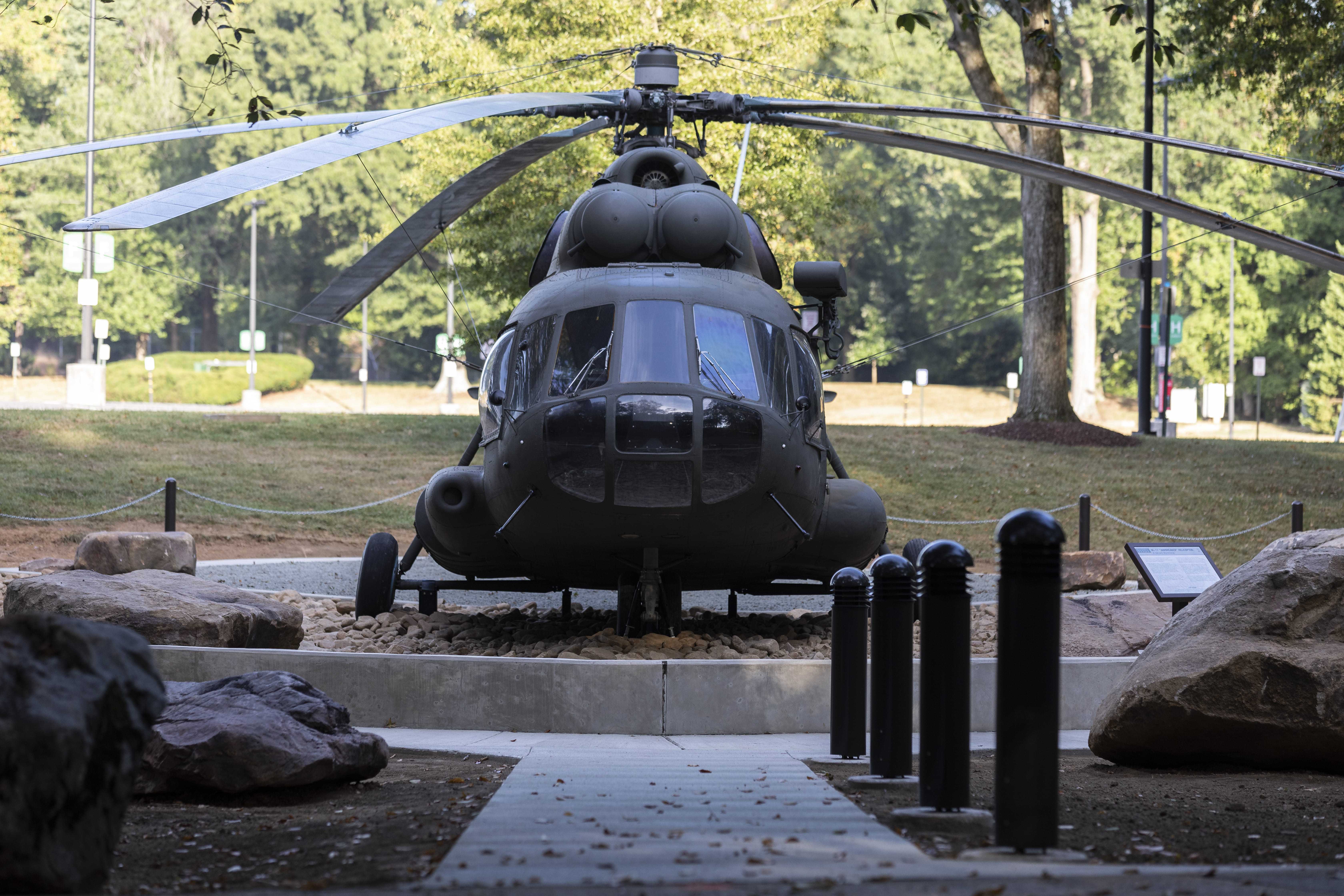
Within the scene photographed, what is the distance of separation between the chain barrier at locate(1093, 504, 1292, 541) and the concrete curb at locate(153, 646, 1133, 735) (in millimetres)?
12309

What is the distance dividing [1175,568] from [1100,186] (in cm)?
366

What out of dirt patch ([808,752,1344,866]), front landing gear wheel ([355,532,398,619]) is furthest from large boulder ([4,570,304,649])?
dirt patch ([808,752,1344,866])

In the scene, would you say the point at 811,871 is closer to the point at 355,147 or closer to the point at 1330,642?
the point at 1330,642

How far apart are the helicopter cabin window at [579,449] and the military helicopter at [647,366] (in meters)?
0.01

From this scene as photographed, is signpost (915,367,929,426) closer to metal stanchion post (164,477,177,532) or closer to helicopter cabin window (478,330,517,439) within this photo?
metal stanchion post (164,477,177,532)

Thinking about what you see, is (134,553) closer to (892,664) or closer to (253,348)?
(892,664)

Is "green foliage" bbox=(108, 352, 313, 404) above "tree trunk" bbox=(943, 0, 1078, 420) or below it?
below

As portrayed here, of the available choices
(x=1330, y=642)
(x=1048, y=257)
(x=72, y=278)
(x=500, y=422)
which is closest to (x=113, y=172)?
(x=72, y=278)

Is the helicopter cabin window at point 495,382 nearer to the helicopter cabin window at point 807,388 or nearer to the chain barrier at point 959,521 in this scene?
the helicopter cabin window at point 807,388

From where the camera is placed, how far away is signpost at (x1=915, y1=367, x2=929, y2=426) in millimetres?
46469

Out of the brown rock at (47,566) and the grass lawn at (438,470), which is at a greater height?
the grass lawn at (438,470)

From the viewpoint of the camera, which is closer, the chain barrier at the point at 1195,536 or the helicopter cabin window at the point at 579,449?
the helicopter cabin window at the point at 579,449

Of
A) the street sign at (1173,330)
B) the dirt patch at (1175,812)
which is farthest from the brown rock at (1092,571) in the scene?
the street sign at (1173,330)

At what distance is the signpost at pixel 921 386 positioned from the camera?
46.5 meters
